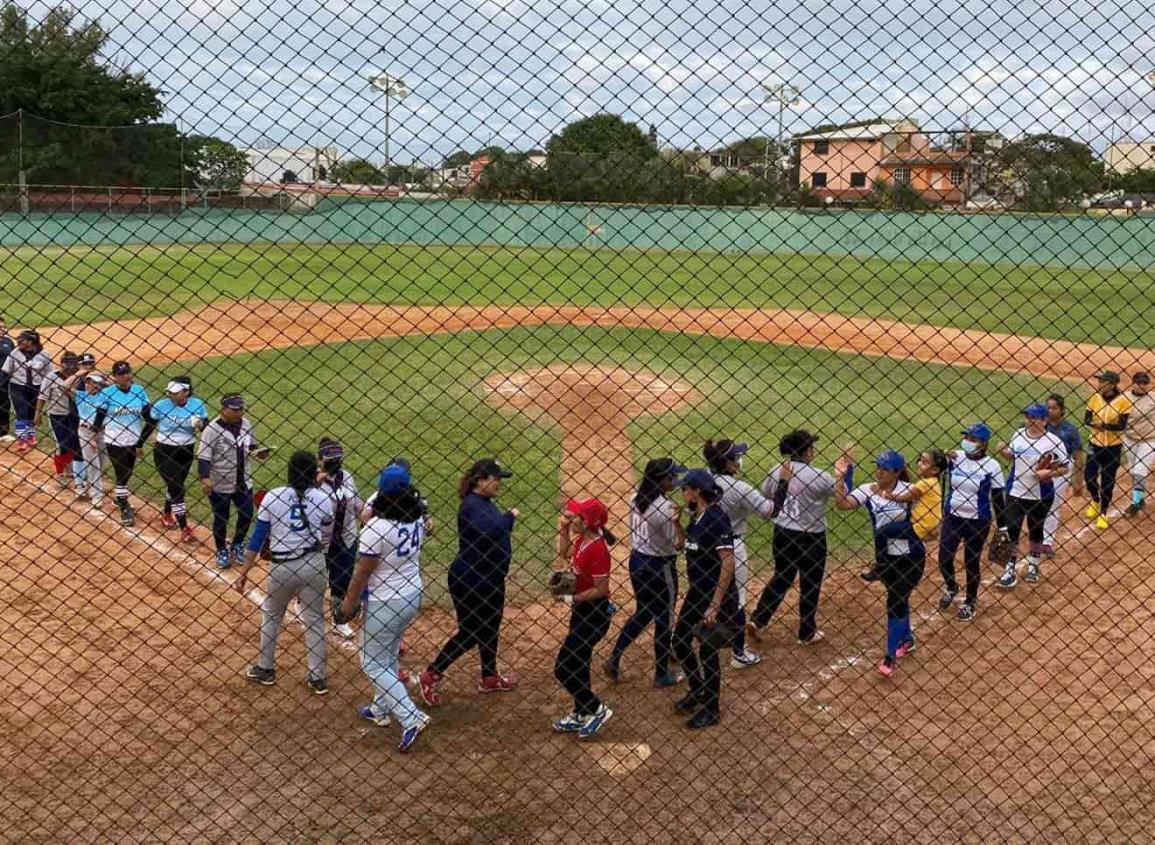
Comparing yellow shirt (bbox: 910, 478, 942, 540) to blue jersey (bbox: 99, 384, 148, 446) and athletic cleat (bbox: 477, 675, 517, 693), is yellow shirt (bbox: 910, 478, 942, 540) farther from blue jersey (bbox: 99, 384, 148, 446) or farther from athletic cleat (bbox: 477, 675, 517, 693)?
blue jersey (bbox: 99, 384, 148, 446)

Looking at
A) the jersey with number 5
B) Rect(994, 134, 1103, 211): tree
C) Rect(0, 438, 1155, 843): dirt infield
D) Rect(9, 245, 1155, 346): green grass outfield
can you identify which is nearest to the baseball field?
Rect(0, 438, 1155, 843): dirt infield

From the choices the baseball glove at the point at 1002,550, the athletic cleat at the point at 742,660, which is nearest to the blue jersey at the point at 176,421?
the athletic cleat at the point at 742,660

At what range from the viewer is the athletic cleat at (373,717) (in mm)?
7832

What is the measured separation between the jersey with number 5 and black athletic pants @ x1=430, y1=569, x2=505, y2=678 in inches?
20.2

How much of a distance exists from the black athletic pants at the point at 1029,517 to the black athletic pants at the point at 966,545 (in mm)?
778

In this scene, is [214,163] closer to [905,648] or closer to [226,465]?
[226,465]

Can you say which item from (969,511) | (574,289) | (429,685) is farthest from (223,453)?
(574,289)

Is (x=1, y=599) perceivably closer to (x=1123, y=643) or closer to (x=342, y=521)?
(x=342, y=521)

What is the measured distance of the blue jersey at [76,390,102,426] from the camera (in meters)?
12.3

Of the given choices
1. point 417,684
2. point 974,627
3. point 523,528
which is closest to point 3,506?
point 523,528

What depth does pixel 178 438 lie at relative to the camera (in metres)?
11.6

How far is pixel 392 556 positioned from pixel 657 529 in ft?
6.32

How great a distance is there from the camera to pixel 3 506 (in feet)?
41.3

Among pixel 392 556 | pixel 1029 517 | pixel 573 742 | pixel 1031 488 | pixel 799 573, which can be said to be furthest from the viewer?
pixel 1029 517
